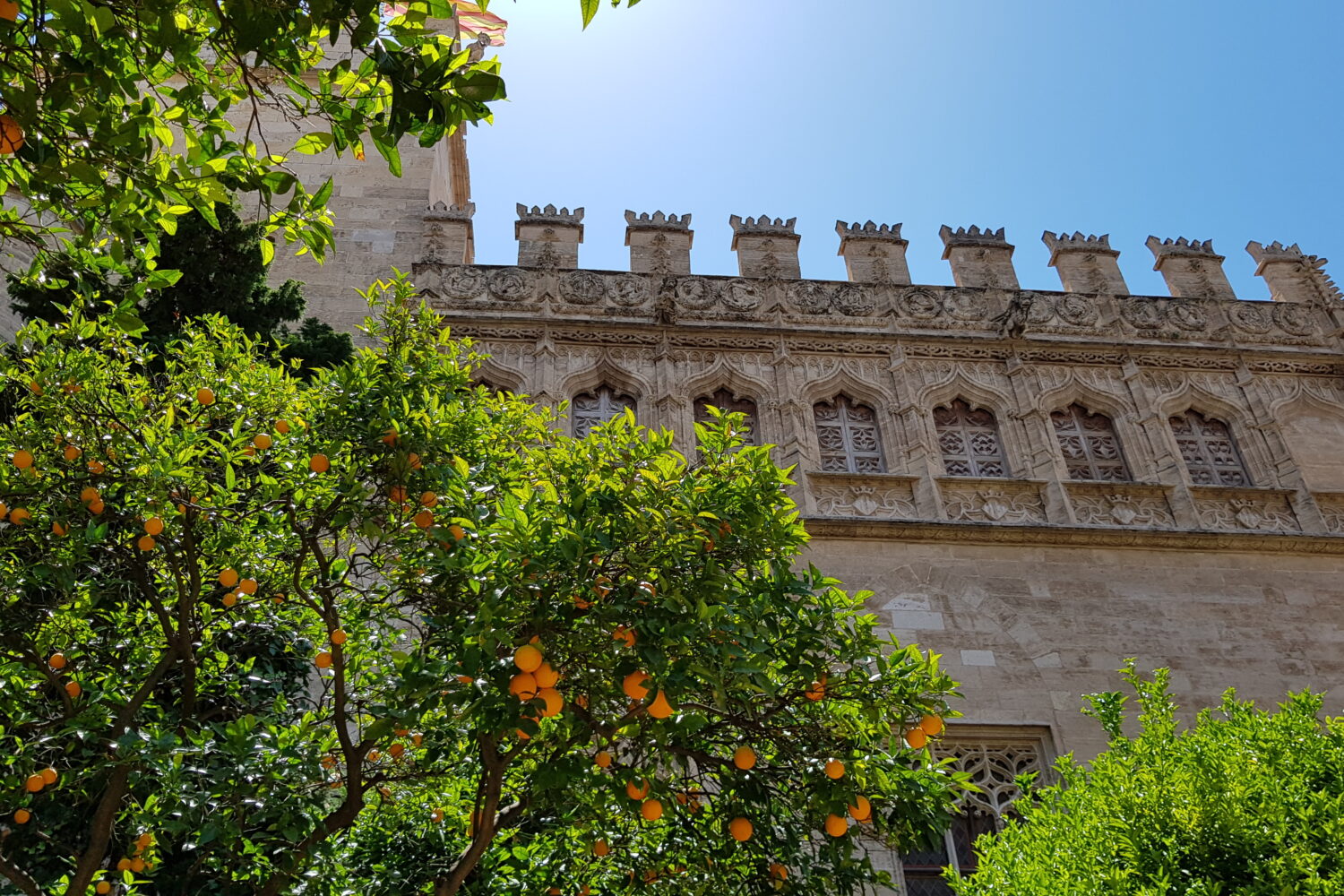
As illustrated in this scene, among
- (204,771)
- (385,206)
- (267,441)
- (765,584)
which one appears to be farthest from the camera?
(385,206)

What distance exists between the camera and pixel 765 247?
13258mm

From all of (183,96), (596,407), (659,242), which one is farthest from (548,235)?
(183,96)

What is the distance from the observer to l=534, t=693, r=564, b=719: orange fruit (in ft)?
11.1

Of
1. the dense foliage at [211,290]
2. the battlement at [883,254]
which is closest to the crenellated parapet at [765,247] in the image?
A: the battlement at [883,254]

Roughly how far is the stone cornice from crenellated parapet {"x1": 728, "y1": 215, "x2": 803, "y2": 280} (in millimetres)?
3830

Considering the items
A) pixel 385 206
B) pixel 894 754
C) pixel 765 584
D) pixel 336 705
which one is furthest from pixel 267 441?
pixel 385 206

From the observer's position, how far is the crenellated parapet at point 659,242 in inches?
511

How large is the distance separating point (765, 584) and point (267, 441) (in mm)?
2399

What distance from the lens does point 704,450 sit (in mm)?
4449

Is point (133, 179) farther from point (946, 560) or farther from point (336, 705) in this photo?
point (946, 560)

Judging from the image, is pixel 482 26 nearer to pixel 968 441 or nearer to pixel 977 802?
pixel 968 441

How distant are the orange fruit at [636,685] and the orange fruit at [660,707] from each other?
7 centimetres

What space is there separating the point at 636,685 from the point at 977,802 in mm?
6489

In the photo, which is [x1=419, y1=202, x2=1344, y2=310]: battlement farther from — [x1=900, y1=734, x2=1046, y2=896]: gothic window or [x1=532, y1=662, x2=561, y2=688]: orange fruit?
[x1=532, y1=662, x2=561, y2=688]: orange fruit
